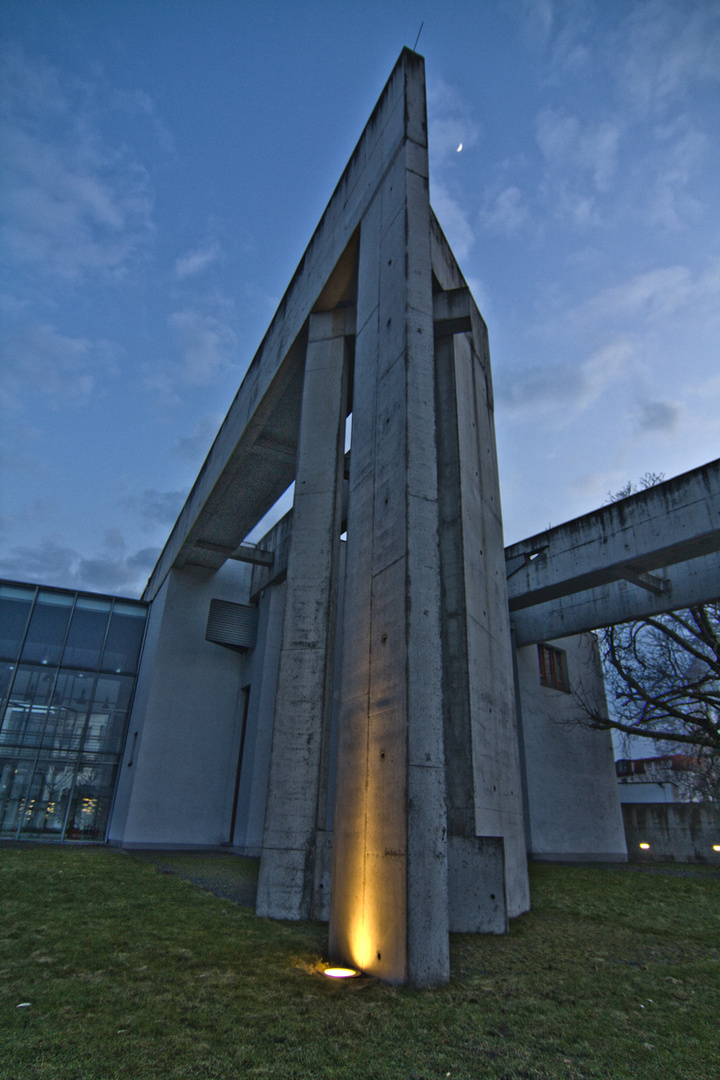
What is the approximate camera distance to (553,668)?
15.8 m

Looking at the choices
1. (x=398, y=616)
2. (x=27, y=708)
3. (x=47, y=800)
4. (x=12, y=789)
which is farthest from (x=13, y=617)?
(x=398, y=616)

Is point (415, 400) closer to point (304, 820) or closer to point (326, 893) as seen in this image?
point (304, 820)

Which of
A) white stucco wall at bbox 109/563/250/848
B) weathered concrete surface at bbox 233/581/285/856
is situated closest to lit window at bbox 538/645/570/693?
weathered concrete surface at bbox 233/581/285/856

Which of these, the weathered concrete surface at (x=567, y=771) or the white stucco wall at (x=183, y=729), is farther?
the weathered concrete surface at (x=567, y=771)

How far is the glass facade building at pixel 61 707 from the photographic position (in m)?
14.0

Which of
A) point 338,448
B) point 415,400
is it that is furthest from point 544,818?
point 415,400

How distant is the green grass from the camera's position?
1.98 meters

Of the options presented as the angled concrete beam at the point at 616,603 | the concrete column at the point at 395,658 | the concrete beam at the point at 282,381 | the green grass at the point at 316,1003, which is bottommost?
the green grass at the point at 316,1003

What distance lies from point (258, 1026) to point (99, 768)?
49.1 feet

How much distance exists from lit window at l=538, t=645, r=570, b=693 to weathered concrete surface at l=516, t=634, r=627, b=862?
0.16m

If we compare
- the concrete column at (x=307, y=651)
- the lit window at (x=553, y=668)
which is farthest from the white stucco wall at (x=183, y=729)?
the concrete column at (x=307, y=651)

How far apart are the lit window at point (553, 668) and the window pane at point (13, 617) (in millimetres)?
14310

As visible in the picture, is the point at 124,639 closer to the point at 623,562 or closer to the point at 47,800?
the point at 47,800

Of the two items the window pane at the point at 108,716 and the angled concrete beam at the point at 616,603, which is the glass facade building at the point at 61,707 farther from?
the angled concrete beam at the point at 616,603
